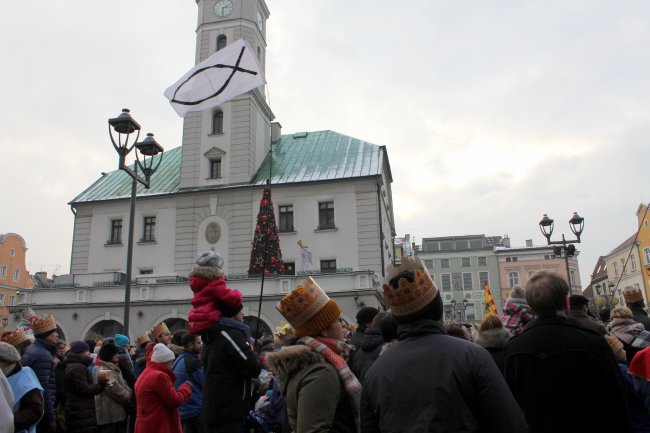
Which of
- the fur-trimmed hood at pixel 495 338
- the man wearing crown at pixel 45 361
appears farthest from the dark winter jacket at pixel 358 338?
the man wearing crown at pixel 45 361

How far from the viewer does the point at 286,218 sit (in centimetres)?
3114

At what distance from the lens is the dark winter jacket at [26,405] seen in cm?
464

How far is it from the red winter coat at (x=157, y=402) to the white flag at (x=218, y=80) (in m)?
5.85

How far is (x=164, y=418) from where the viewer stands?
5516 millimetres

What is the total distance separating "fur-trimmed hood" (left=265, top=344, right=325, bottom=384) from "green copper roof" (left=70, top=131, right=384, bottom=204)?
2682 cm

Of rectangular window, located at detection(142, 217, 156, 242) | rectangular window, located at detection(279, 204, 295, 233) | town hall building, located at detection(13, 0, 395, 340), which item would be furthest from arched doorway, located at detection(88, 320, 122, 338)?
rectangular window, located at detection(279, 204, 295, 233)

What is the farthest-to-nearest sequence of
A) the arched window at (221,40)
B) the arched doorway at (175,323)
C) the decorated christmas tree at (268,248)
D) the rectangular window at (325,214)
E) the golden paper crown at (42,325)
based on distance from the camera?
the arched window at (221,40) → the rectangular window at (325,214) → the arched doorway at (175,323) → the decorated christmas tree at (268,248) → the golden paper crown at (42,325)

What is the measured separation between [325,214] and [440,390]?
2809 centimetres

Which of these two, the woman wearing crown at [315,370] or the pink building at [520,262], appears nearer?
the woman wearing crown at [315,370]

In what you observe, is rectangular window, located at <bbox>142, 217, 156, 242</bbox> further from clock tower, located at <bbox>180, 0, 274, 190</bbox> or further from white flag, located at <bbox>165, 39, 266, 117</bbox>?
white flag, located at <bbox>165, 39, 266, 117</bbox>

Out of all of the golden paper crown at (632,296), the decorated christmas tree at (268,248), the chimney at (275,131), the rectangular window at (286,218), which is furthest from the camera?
the chimney at (275,131)

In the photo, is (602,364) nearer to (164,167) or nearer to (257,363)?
(257,363)

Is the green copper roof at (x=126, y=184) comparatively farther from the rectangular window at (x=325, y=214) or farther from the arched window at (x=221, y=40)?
the rectangular window at (x=325, y=214)

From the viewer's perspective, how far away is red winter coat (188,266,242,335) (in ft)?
15.4
